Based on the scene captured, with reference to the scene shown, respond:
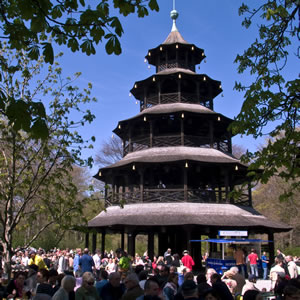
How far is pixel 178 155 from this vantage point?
2520 cm

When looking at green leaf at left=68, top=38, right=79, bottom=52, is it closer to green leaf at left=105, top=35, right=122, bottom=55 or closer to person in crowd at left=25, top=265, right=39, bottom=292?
green leaf at left=105, top=35, right=122, bottom=55

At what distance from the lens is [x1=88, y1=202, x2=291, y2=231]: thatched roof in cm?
2269

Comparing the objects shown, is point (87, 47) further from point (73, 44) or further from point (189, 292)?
point (189, 292)

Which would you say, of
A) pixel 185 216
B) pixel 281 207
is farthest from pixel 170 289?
pixel 281 207

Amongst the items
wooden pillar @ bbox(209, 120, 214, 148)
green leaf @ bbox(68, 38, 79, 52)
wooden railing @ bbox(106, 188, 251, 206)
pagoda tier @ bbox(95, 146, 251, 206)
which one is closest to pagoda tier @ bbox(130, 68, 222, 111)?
wooden pillar @ bbox(209, 120, 214, 148)

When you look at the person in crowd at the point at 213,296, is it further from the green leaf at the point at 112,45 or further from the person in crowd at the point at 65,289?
the green leaf at the point at 112,45

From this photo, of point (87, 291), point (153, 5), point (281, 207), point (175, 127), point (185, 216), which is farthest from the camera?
point (281, 207)

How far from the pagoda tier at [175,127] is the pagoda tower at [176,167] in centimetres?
7

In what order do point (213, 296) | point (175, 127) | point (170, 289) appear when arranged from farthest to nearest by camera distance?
point (175, 127) < point (170, 289) < point (213, 296)

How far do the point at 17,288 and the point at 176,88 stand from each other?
2561 centimetres

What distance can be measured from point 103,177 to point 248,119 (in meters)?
21.8

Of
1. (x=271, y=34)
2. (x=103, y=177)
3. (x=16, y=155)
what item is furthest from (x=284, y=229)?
(x=16, y=155)

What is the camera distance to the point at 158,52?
33.1 meters

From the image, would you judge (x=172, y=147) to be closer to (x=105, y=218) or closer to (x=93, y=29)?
(x=105, y=218)
